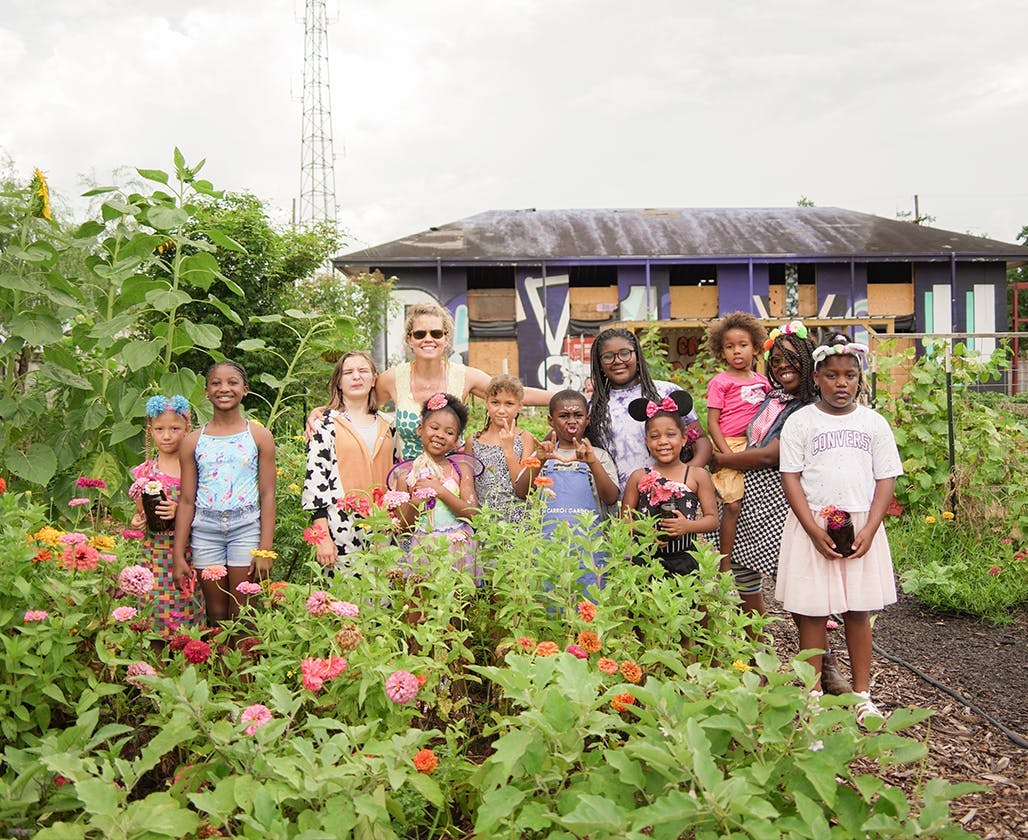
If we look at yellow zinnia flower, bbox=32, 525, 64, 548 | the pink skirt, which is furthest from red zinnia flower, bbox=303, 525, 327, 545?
the pink skirt

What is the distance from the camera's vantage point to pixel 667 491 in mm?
3363

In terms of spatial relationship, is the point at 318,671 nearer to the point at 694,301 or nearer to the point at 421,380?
the point at 421,380

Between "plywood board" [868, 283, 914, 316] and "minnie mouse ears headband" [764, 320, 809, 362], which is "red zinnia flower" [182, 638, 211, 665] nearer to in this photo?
"minnie mouse ears headband" [764, 320, 809, 362]

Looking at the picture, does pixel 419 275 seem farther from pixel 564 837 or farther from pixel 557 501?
pixel 564 837

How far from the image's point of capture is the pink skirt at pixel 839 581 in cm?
328

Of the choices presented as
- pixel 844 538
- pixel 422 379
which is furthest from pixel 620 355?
pixel 844 538

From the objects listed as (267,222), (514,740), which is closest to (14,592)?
(514,740)

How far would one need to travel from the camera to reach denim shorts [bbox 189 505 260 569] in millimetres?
3336

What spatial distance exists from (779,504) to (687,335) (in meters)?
17.4

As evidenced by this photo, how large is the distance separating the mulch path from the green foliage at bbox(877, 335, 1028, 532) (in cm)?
126

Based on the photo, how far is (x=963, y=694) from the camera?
387cm

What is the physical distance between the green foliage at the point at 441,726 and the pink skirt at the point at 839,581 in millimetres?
635

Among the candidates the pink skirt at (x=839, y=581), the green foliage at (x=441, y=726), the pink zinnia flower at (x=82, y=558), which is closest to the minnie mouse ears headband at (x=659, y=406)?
the pink skirt at (x=839, y=581)

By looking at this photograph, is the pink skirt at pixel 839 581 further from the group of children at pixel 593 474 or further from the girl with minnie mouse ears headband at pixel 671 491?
the girl with minnie mouse ears headband at pixel 671 491
